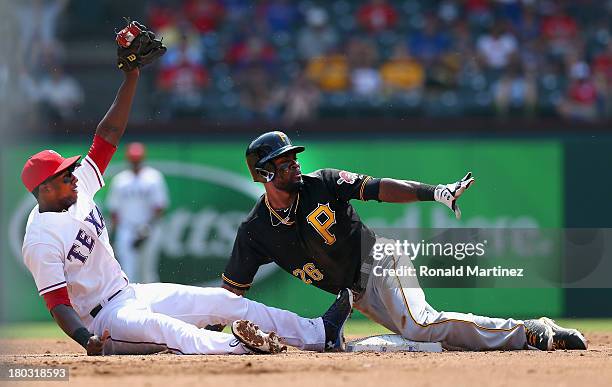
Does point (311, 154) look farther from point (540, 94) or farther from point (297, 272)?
point (297, 272)

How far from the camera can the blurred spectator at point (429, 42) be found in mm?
13570

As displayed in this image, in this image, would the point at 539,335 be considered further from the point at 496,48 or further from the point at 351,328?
the point at 496,48

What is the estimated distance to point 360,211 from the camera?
35.8 ft

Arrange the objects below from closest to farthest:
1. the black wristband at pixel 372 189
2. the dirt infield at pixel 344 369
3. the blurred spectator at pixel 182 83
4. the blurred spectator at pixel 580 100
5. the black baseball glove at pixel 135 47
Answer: the dirt infield at pixel 344 369
the black wristband at pixel 372 189
the black baseball glove at pixel 135 47
the blurred spectator at pixel 580 100
the blurred spectator at pixel 182 83

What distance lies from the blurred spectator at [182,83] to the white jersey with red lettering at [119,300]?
19.3ft

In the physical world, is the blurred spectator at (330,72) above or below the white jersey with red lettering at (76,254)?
above

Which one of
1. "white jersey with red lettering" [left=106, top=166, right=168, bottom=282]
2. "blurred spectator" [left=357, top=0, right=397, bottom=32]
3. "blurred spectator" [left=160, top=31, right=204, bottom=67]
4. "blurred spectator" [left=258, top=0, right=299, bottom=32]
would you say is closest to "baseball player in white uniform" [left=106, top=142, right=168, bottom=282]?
"white jersey with red lettering" [left=106, top=166, right=168, bottom=282]

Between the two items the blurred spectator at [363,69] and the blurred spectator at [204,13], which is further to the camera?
the blurred spectator at [204,13]

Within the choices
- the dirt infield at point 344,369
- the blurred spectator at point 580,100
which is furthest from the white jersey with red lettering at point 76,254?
the blurred spectator at point 580,100

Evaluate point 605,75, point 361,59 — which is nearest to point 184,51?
point 361,59

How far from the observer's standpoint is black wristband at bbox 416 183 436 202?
6269 millimetres

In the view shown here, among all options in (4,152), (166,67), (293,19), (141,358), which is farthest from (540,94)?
(141,358)

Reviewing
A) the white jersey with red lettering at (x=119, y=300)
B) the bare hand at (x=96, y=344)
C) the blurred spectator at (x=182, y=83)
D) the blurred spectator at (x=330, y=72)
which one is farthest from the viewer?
the blurred spectator at (x=330, y=72)

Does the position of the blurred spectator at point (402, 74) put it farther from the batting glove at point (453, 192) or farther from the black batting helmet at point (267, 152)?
the batting glove at point (453, 192)
